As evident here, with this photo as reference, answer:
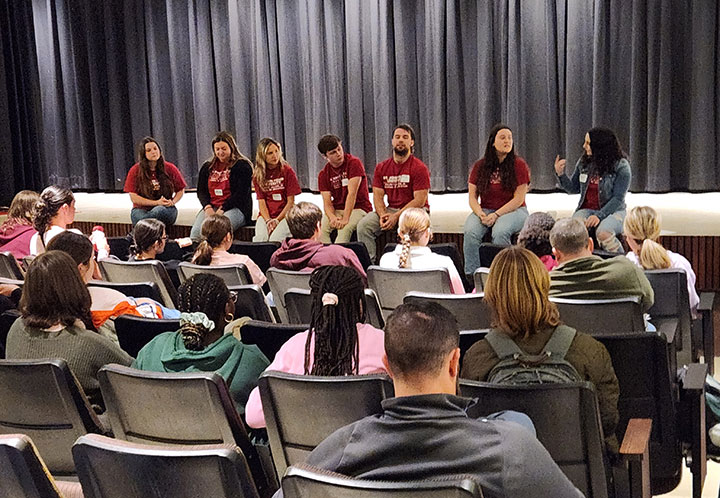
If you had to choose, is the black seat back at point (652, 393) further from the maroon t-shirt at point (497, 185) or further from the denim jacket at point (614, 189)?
the maroon t-shirt at point (497, 185)

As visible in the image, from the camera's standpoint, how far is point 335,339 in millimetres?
2881

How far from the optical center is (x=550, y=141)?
9.35 m

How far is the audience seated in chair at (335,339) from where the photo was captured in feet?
9.40

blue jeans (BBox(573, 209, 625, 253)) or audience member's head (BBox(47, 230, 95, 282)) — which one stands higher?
audience member's head (BBox(47, 230, 95, 282))

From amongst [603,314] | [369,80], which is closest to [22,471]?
[603,314]

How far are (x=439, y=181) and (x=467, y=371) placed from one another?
7023 millimetres

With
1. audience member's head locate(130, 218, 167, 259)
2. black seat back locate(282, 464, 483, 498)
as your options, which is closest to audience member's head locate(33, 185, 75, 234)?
audience member's head locate(130, 218, 167, 259)

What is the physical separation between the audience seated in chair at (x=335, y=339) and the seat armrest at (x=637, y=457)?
2.36 ft

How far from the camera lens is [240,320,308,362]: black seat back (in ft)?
11.2

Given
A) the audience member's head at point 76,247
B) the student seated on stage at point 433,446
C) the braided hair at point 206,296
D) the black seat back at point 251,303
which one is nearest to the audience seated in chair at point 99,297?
the audience member's head at point 76,247

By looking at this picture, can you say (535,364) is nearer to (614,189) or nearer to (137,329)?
(137,329)

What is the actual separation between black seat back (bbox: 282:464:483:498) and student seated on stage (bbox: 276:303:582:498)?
2.7 inches

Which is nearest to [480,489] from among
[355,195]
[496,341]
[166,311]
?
[496,341]

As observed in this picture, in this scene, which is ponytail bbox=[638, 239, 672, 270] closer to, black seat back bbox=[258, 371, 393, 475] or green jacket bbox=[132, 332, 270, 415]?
green jacket bbox=[132, 332, 270, 415]
